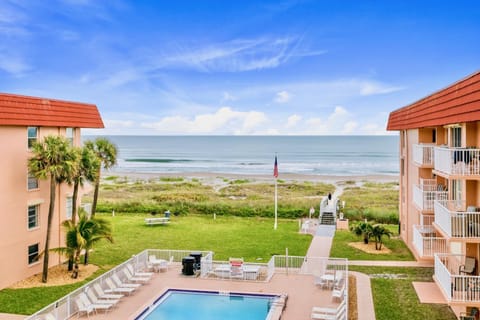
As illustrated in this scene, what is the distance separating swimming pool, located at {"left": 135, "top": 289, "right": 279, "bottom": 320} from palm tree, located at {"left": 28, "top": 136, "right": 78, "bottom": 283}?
22.1 feet

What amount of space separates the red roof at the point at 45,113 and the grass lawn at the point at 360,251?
16.9 metres

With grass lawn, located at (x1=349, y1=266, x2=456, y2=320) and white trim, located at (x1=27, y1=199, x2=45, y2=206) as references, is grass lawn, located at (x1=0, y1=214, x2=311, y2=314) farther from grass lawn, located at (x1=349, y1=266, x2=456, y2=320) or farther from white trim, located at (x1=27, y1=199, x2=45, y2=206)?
grass lawn, located at (x1=349, y1=266, x2=456, y2=320)

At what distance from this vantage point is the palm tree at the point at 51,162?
2241 cm

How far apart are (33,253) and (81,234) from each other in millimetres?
3004

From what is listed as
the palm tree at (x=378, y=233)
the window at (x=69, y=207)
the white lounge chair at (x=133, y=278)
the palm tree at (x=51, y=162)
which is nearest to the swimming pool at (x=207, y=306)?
the white lounge chair at (x=133, y=278)

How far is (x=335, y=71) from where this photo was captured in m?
89.0

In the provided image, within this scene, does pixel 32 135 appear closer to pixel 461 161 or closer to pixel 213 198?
pixel 461 161

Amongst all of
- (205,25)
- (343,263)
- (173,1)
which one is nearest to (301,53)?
(205,25)

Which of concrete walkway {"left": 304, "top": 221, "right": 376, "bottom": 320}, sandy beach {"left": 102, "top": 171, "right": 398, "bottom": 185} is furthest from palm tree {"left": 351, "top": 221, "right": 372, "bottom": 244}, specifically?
sandy beach {"left": 102, "top": 171, "right": 398, "bottom": 185}

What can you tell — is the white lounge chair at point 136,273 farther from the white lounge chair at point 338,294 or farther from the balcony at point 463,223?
the balcony at point 463,223

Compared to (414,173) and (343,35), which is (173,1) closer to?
(343,35)

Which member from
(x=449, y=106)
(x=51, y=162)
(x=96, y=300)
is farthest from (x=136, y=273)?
(x=449, y=106)

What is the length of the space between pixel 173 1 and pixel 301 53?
38698 millimetres

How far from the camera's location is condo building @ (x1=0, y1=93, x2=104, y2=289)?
72.4 feet
